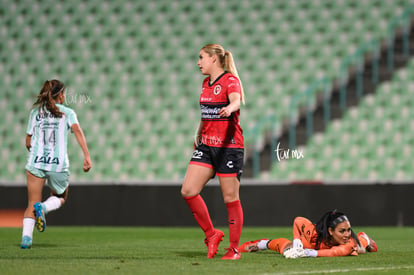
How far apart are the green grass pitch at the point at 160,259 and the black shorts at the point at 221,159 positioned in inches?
27.6

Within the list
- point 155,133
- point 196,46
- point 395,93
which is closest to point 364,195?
point 395,93

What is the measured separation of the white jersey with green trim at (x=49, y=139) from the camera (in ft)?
23.4

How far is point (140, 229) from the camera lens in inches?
448

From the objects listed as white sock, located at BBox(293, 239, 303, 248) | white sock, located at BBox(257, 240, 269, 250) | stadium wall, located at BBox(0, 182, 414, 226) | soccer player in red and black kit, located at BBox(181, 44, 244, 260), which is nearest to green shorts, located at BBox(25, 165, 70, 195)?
soccer player in red and black kit, located at BBox(181, 44, 244, 260)

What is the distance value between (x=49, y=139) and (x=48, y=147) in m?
0.08

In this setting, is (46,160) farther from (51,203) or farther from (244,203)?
(244,203)

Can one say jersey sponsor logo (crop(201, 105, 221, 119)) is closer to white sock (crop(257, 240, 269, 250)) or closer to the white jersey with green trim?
white sock (crop(257, 240, 269, 250))

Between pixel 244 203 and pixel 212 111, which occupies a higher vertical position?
pixel 212 111

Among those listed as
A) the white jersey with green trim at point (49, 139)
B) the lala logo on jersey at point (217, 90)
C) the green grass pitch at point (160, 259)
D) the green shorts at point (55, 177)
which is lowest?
the green grass pitch at point (160, 259)

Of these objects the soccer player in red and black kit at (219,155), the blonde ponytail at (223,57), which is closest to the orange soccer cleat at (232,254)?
the soccer player in red and black kit at (219,155)

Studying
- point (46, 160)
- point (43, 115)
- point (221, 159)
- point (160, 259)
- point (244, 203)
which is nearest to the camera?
point (221, 159)

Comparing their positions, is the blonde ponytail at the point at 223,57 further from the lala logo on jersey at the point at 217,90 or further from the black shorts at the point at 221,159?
the black shorts at the point at 221,159

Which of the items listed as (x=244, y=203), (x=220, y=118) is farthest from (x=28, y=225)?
(x=244, y=203)

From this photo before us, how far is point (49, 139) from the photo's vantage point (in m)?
7.20
